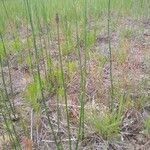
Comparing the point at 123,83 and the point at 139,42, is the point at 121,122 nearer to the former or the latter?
the point at 123,83

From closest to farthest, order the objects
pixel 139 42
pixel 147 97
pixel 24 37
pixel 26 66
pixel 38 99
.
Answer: pixel 147 97
pixel 38 99
pixel 26 66
pixel 139 42
pixel 24 37

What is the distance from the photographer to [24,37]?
338 cm

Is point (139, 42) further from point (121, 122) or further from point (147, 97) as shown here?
point (121, 122)

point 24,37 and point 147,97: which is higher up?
point 147,97

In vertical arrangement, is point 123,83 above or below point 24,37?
above

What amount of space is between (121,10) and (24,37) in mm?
1158

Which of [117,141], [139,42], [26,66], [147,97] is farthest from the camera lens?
[139,42]

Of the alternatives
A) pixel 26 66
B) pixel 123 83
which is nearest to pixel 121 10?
pixel 26 66

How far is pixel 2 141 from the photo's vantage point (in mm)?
1494

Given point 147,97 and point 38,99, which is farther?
point 38,99

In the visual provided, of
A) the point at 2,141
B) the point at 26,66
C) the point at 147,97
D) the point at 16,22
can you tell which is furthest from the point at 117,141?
the point at 16,22

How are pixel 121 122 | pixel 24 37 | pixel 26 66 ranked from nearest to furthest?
pixel 121 122 → pixel 26 66 → pixel 24 37

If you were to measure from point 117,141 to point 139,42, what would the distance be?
4.65 feet

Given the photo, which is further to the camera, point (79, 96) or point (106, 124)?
point (79, 96)
